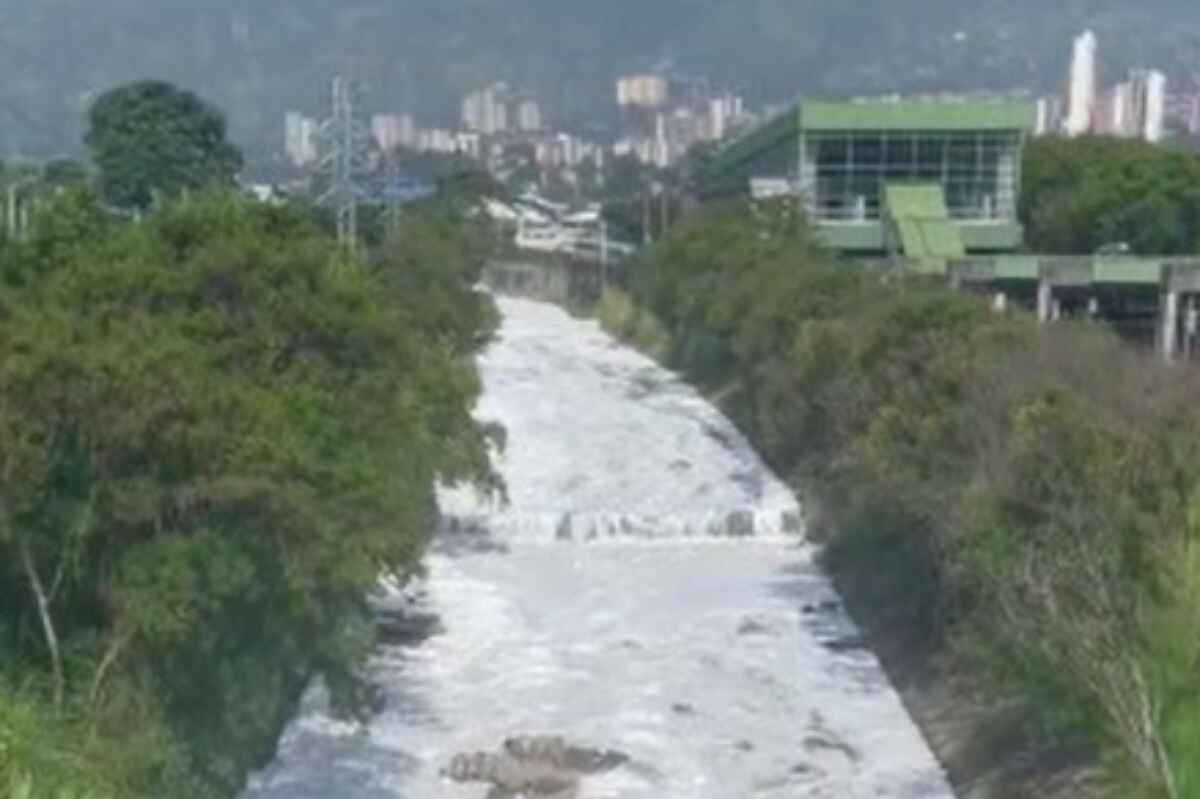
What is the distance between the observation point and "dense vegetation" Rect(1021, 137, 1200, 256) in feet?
171

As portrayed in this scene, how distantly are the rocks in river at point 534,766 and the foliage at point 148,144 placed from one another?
3939 centimetres

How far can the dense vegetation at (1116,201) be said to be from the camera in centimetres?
5216

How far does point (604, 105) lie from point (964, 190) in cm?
12729

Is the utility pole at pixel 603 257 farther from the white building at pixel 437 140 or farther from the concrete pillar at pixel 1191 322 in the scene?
the white building at pixel 437 140

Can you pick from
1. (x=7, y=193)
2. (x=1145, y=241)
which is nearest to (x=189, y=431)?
(x=7, y=193)

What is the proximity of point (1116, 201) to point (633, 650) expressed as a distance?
31.6 metres

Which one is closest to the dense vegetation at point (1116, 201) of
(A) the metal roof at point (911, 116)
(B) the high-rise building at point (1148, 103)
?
(A) the metal roof at point (911, 116)

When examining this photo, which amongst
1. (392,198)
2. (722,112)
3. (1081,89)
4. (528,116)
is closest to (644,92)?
(528,116)

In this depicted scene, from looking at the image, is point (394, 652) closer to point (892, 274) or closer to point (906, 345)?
point (906, 345)

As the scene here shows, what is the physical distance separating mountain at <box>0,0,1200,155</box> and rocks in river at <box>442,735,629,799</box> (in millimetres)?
128418

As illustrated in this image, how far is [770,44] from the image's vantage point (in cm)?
16925

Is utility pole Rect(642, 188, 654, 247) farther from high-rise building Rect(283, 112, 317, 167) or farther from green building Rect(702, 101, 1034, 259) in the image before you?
high-rise building Rect(283, 112, 317, 167)

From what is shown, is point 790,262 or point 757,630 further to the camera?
point 790,262

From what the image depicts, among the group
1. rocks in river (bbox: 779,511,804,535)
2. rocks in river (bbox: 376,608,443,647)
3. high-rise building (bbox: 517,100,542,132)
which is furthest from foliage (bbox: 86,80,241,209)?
high-rise building (bbox: 517,100,542,132)
